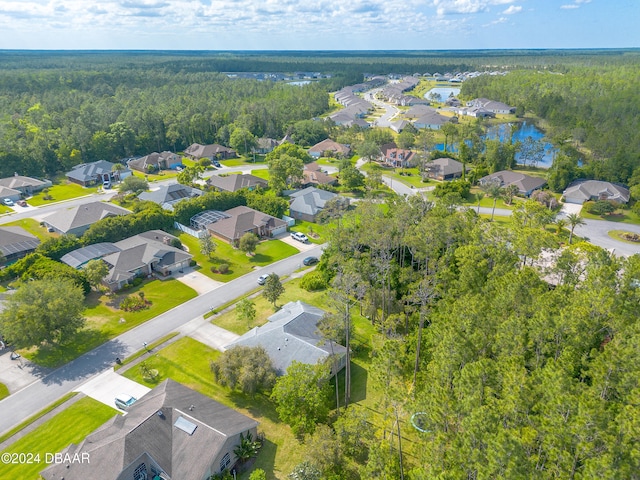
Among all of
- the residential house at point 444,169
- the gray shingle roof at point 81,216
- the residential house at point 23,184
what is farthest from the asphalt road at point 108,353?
the residential house at point 23,184

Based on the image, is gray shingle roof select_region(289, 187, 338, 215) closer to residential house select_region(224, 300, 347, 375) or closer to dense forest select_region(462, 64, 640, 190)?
residential house select_region(224, 300, 347, 375)

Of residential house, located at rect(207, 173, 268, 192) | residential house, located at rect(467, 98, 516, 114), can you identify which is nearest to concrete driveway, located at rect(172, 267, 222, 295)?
residential house, located at rect(207, 173, 268, 192)

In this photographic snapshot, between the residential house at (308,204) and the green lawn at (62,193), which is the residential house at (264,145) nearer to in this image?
the residential house at (308,204)

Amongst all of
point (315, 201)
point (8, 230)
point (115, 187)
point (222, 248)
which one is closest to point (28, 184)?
point (115, 187)

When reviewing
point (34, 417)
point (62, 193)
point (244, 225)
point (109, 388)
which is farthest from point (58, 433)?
point (62, 193)

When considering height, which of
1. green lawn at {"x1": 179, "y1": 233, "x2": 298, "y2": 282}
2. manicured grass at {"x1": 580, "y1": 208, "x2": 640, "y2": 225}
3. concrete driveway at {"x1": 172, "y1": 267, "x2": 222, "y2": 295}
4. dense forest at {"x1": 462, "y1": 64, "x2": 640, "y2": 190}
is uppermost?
dense forest at {"x1": 462, "y1": 64, "x2": 640, "y2": 190}

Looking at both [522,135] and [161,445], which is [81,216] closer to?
[161,445]
